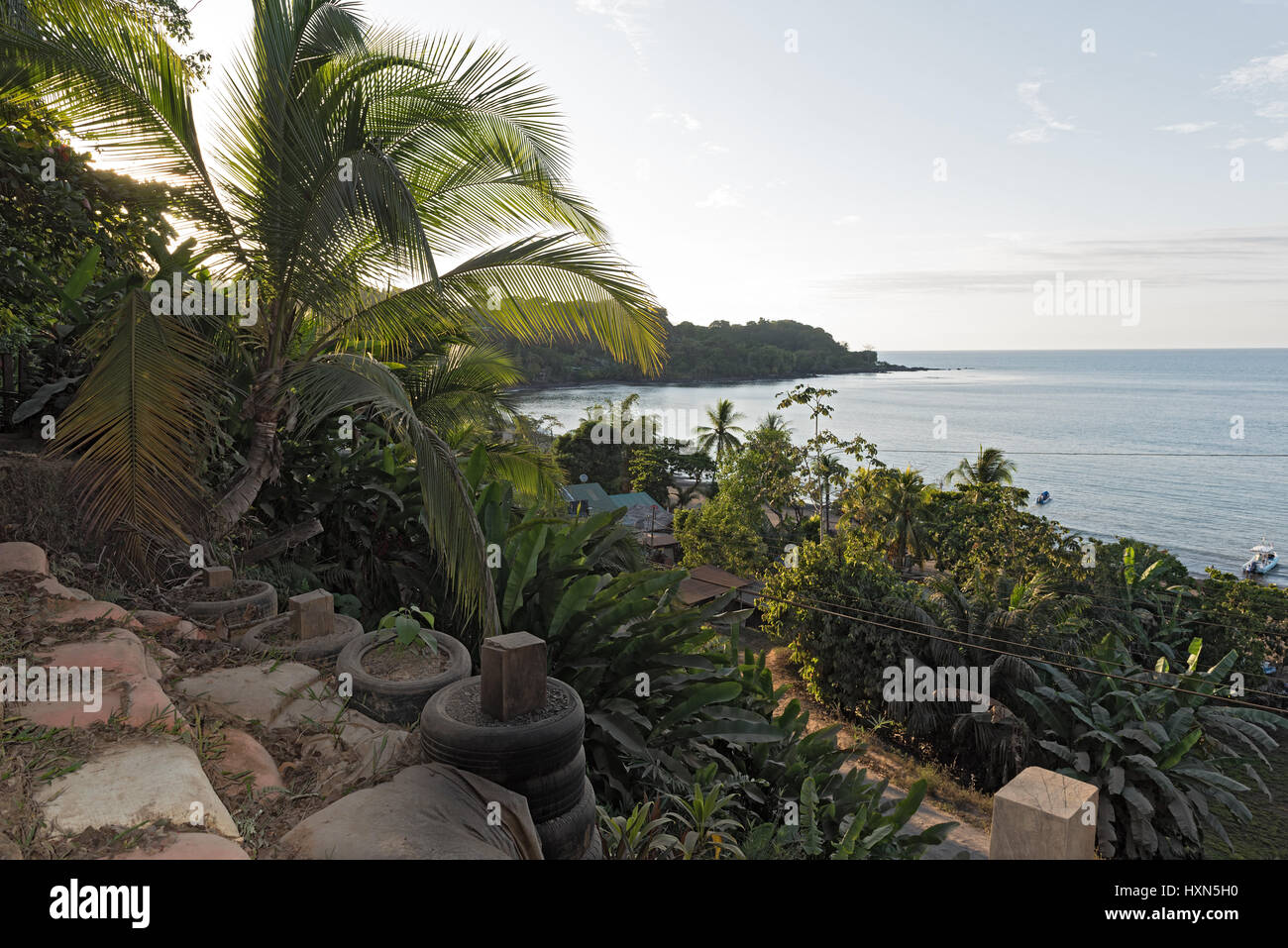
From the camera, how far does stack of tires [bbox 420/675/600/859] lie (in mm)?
2857

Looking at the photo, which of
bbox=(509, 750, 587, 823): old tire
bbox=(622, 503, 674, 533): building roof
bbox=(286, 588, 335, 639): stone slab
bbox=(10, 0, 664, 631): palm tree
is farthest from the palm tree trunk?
bbox=(622, 503, 674, 533): building roof

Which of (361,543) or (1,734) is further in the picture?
(361,543)

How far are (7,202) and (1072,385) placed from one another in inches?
7668

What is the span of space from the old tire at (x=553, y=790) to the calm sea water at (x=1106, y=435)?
81.7 ft

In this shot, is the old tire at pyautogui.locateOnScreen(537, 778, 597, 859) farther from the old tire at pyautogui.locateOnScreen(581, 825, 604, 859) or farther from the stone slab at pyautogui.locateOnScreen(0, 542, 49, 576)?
the stone slab at pyautogui.locateOnScreen(0, 542, 49, 576)

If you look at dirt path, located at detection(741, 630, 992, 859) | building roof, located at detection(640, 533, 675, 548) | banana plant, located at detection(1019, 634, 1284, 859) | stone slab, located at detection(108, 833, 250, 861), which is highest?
stone slab, located at detection(108, 833, 250, 861)

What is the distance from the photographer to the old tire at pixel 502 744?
2.85 m

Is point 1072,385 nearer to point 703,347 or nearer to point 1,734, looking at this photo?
point 703,347

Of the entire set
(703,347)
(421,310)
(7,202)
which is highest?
(703,347)

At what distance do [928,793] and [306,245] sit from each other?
51.8ft

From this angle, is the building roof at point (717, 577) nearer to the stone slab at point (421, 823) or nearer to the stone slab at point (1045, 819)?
the stone slab at point (1045, 819)

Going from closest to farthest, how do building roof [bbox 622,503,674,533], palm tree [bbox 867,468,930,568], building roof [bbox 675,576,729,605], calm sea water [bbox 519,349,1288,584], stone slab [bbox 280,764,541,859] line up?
stone slab [bbox 280,764,541,859] → building roof [bbox 675,576,729,605] → palm tree [bbox 867,468,930,568] → building roof [bbox 622,503,674,533] → calm sea water [bbox 519,349,1288,584]
